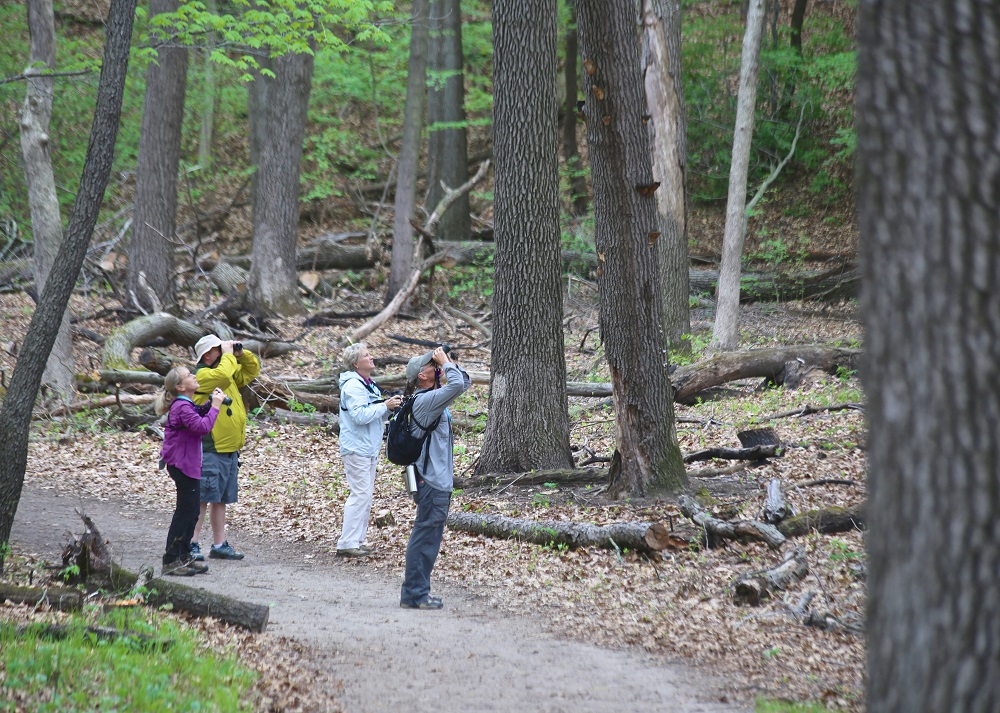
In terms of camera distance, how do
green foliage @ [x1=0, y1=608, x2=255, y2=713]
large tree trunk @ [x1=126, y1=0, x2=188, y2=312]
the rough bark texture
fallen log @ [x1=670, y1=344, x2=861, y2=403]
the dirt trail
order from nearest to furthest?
green foliage @ [x1=0, y1=608, x2=255, y2=713]
the dirt trail
the rough bark texture
fallen log @ [x1=670, y1=344, x2=861, y2=403]
large tree trunk @ [x1=126, y1=0, x2=188, y2=312]

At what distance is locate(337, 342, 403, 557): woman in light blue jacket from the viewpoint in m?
7.34

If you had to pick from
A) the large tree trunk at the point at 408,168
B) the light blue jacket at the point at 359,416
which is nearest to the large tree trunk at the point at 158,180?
the large tree trunk at the point at 408,168

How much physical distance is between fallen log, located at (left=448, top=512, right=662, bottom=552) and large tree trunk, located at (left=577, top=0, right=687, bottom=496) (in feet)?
3.38

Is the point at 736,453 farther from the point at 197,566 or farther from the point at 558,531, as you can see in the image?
the point at 197,566

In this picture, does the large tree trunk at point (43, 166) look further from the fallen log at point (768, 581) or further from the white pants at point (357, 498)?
the fallen log at point (768, 581)

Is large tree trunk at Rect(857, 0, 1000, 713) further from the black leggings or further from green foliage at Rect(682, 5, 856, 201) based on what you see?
green foliage at Rect(682, 5, 856, 201)

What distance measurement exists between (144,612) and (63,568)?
3.80 ft

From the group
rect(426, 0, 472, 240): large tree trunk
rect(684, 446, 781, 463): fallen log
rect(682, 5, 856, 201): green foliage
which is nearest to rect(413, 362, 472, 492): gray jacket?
rect(684, 446, 781, 463): fallen log

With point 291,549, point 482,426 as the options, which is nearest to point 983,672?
point 291,549

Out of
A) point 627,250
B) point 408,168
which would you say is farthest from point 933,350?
point 408,168

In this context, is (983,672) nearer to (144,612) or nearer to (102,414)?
(144,612)

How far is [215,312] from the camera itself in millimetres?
16109

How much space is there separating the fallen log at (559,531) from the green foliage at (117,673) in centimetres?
346

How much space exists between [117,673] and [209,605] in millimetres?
1313
